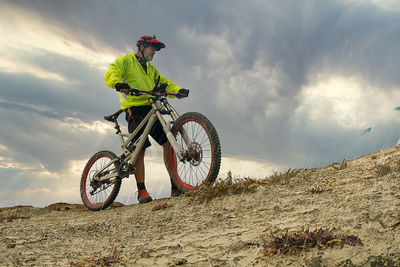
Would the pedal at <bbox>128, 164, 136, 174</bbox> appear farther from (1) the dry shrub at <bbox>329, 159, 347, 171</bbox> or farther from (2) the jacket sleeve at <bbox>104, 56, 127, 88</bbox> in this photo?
(1) the dry shrub at <bbox>329, 159, 347, 171</bbox>

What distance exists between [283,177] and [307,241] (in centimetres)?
341

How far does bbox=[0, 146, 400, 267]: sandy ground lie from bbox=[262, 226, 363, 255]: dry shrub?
0.05m

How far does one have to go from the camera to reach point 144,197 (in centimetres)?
747

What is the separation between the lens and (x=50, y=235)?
16.3 feet

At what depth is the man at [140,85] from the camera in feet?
23.9

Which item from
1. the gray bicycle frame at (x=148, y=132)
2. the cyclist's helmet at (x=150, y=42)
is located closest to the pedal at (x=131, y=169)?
the gray bicycle frame at (x=148, y=132)

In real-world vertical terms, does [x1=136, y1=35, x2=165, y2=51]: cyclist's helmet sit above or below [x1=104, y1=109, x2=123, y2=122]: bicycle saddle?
above

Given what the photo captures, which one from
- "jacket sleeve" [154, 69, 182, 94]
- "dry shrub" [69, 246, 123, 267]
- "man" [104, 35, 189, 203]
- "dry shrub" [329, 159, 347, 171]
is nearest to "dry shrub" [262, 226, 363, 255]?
"dry shrub" [69, 246, 123, 267]

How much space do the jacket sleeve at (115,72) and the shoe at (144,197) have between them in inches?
96.2

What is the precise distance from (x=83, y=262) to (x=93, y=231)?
1.87 meters

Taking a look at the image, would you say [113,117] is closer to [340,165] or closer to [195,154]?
[195,154]

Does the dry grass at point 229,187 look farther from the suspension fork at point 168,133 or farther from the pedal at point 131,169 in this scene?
the pedal at point 131,169

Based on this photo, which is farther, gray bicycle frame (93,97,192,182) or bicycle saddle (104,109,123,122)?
bicycle saddle (104,109,123,122)

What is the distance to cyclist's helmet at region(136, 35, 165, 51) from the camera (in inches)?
294
